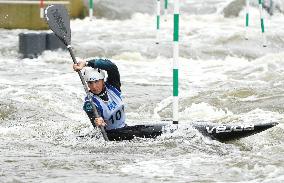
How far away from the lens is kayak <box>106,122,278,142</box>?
760 cm

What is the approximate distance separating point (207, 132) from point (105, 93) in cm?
102

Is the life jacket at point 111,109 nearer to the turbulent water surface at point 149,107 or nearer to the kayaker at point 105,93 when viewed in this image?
the kayaker at point 105,93

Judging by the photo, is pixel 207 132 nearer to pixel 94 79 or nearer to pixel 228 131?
pixel 228 131

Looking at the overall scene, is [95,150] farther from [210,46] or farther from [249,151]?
[210,46]

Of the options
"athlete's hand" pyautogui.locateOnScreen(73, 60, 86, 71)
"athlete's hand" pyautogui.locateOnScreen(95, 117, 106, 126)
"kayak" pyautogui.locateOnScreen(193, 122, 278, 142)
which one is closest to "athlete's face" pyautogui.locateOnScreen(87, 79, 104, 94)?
"athlete's hand" pyautogui.locateOnScreen(73, 60, 86, 71)

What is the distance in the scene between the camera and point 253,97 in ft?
35.0

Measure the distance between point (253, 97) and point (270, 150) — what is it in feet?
11.3

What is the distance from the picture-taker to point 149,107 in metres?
10.5

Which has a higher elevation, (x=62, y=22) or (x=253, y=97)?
(x=62, y=22)

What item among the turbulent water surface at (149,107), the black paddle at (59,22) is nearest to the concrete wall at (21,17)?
the turbulent water surface at (149,107)

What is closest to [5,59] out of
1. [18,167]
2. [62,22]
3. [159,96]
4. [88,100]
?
[159,96]

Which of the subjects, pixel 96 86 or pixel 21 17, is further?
pixel 21 17

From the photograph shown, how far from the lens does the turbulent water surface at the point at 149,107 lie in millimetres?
6482

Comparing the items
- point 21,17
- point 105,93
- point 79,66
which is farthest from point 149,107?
point 21,17
